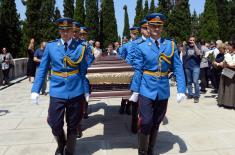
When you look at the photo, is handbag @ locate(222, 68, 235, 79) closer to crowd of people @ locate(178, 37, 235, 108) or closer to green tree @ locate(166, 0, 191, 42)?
crowd of people @ locate(178, 37, 235, 108)

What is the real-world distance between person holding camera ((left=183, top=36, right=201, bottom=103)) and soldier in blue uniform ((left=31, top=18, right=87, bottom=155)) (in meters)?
5.52

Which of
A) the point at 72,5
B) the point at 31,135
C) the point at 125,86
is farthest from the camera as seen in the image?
the point at 72,5

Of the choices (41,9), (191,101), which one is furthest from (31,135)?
(41,9)

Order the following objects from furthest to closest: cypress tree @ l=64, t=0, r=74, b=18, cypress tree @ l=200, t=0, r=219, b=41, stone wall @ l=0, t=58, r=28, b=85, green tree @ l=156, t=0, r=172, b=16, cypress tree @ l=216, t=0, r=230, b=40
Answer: cypress tree @ l=216, t=0, r=230, b=40 < cypress tree @ l=64, t=0, r=74, b=18 < cypress tree @ l=200, t=0, r=219, b=41 < green tree @ l=156, t=0, r=172, b=16 < stone wall @ l=0, t=58, r=28, b=85

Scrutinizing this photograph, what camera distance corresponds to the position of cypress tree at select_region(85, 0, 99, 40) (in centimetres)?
4575

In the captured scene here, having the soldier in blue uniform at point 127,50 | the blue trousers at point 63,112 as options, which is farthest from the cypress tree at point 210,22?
the blue trousers at point 63,112

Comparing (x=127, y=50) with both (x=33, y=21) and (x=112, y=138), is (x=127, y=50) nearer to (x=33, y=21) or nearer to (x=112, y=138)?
(x=112, y=138)

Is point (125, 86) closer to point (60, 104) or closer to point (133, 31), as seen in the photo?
point (60, 104)

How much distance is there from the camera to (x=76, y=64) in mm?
4898

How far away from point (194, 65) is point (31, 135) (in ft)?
17.4

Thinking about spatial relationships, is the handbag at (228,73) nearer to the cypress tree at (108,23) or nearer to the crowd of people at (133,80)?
the crowd of people at (133,80)

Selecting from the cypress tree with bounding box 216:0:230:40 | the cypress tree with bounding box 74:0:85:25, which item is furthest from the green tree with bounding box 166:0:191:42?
the cypress tree with bounding box 216:0:230:40

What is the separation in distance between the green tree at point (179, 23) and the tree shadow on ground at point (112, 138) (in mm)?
21282

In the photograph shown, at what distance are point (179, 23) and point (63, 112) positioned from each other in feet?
80.9
